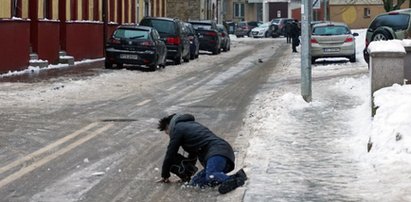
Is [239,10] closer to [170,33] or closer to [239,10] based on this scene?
[239,10]

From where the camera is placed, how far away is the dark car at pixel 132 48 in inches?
1056

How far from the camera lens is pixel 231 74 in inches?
1051

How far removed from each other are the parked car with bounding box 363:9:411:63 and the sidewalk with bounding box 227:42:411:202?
6.63m

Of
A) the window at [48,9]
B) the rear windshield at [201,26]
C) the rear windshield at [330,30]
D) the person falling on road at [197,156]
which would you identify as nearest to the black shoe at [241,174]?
the person falling on road at [197,156]

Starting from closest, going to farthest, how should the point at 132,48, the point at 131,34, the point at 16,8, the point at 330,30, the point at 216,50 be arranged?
1. the point at 16,8
2. the point at 132,48
3. the point at 131,34
4. the point at 330,30
5. the point at 216,50

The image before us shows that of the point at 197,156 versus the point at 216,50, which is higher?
the point at 216,50

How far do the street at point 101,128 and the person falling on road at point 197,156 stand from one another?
0.18 m

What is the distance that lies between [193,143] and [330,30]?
21.4 m

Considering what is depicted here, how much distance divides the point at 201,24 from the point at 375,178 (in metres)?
34.8

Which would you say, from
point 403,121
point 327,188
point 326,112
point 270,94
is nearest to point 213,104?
point 270,94

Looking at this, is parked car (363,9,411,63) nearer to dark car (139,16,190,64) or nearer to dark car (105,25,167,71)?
dark car (105,25,167,71)

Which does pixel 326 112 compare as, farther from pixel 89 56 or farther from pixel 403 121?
pixel 89 56

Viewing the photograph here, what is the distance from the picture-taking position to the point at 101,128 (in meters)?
13.0

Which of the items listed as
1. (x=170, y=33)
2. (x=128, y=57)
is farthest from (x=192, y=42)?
(x=128, y=57)
